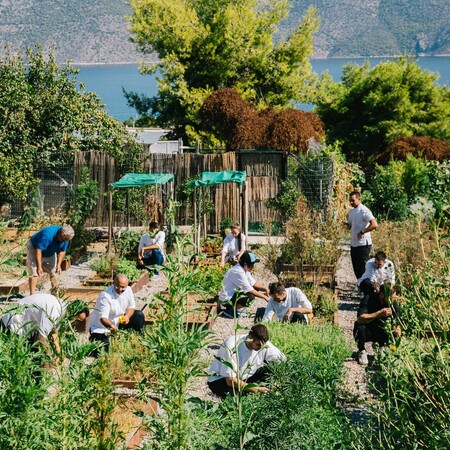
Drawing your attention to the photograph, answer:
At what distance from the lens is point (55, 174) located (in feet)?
64.6

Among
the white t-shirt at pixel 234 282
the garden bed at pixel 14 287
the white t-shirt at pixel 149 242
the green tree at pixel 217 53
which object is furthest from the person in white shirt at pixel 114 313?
the green tree at pixel 217 53

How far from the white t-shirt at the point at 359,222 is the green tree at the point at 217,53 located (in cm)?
1649

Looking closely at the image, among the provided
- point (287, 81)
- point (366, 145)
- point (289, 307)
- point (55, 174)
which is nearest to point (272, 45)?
point (287, 81)

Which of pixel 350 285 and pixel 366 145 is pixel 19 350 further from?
pixel 366 145

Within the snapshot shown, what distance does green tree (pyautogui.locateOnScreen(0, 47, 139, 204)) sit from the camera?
19.0 meters

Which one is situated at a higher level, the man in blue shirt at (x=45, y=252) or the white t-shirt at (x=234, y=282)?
the man in blue shirt at (x=45, y=252)

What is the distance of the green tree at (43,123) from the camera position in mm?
18969

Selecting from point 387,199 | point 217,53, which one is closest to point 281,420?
point 387,199

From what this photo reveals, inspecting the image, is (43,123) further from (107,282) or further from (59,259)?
(59,259)

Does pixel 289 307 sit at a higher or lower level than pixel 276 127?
lower

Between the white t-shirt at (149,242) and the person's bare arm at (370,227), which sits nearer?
the person's bare arm at (370,227)

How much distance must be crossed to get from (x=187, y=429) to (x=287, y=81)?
27.6 m

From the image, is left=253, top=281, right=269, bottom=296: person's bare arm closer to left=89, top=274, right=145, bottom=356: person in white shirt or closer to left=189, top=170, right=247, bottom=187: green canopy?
left=89, top=274, right=145, bottom=356: person in white shirt

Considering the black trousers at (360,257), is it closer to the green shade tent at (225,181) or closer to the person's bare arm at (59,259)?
the green shade tent at (225,181)
